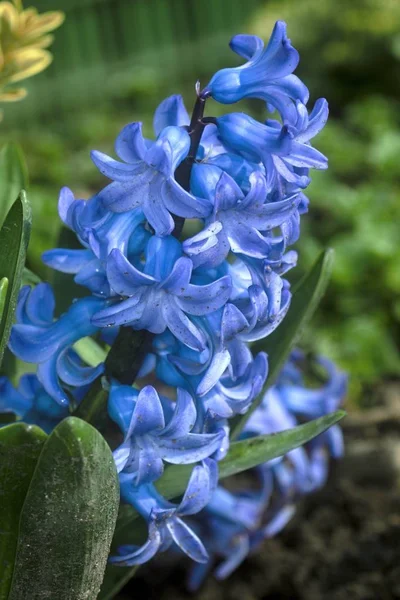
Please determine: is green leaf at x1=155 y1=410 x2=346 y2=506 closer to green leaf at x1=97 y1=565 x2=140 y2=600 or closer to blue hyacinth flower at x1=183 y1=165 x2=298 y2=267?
green leaf at x1=97 y1=565 x2=140 y2=600

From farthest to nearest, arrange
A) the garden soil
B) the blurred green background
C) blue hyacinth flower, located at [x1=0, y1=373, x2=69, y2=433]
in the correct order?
the blurred green background → the garden soil → blue hyacinth flower, located at [x1=0, y1=373, x2=69, y2=433]

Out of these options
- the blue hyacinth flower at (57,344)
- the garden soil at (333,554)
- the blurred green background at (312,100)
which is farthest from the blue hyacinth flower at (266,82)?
the blurred green background at (312,100)

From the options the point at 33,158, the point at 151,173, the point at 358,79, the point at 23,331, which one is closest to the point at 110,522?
the point at 23,331

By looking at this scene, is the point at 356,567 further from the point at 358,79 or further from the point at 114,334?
the point at 358,79

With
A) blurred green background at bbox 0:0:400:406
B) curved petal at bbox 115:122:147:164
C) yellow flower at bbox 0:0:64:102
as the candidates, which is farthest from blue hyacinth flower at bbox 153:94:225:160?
blurred green background at bbox 0:0:400:406

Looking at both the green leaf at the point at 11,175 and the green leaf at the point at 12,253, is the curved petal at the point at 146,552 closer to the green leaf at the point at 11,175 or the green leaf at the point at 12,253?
the green leaf at the point at 12,253

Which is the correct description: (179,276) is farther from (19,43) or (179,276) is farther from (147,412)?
(19,43)
